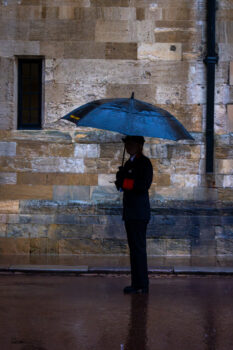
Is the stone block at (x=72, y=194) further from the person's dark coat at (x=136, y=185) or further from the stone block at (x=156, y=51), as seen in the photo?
the person's dark coat at (x=136, y=185)

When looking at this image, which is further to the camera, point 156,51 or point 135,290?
point 156,51

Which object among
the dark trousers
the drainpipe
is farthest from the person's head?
the drainpipe

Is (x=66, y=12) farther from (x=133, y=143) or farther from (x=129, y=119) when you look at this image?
(x=129, y=119)

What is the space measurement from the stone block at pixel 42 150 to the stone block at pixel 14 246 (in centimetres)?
146

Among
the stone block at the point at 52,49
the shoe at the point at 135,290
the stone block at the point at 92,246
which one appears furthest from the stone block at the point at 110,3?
the shoe at the point at 135,290

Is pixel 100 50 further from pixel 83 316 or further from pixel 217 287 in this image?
pixel 83 316

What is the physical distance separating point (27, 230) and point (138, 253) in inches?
168

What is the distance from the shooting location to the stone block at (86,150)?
11984 millimetres

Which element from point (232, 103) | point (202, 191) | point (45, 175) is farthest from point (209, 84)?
point (45, 175)

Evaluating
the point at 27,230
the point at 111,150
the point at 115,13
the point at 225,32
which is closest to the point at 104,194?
the point at 111,150

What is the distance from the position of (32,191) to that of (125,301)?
15.9 feet

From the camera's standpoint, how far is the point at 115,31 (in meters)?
12.1

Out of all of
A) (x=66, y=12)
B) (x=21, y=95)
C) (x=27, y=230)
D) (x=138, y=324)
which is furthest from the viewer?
(x=21, y=95)

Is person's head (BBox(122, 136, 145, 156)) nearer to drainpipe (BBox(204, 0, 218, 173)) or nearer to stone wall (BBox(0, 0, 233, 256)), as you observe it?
stone wall (BBox(0, 0, 233, 256))
